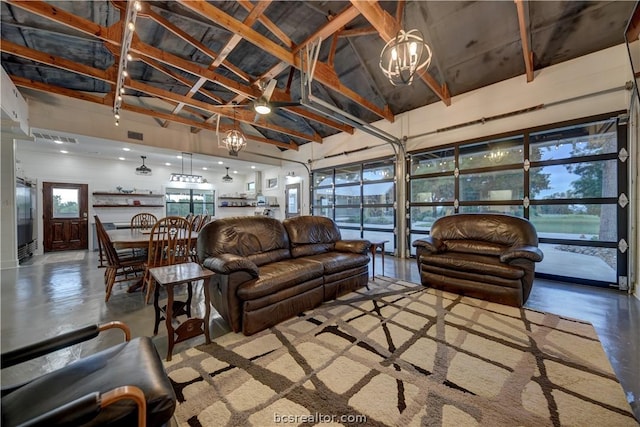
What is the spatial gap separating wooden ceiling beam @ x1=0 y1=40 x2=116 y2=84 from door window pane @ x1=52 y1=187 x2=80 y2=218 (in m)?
5.05

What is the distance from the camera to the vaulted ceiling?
2.99 metres

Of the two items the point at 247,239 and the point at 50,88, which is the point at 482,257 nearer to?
the point at 247,239

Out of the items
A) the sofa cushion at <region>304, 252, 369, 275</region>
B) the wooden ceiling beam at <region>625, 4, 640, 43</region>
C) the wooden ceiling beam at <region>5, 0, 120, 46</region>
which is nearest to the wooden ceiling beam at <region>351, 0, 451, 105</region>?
the wooden ceiling beam at <region>625, 4, 640, 43</region>

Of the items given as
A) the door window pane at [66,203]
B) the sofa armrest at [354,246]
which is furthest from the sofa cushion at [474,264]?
the door window pane at [66,203]

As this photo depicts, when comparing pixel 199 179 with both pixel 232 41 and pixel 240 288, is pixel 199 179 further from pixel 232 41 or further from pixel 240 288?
pixel 240 288

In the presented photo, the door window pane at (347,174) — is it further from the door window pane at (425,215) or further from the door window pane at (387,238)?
the door window pane at (425,215)

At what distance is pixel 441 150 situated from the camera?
17.2 feet

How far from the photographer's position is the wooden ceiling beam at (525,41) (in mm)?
2879

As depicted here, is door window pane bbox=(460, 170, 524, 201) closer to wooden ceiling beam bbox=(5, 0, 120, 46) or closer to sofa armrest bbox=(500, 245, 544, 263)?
sofa armrest bbox=(500, 245, 544, 263)

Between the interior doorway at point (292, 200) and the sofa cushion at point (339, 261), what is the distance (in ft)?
17.9

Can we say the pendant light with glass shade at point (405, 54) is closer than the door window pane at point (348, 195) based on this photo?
Yes

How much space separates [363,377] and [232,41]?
4032 mm

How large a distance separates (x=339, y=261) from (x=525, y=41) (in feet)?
13.2

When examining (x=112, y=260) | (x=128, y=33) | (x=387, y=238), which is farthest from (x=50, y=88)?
(x=387, y=238)
